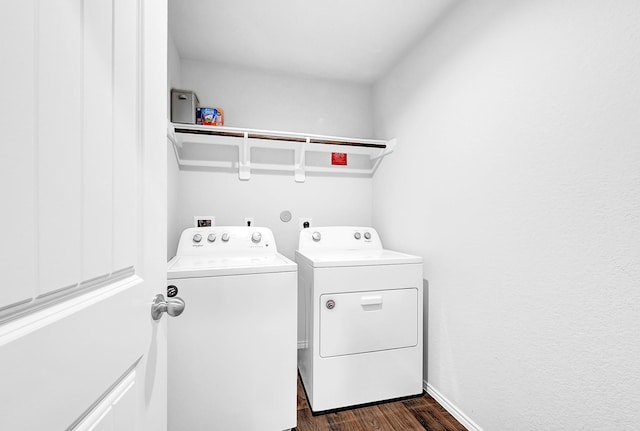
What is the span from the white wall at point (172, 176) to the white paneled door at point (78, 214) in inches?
49.7

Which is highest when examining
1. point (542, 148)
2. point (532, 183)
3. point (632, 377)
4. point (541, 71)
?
point (541, 71)

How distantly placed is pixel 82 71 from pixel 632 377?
1.58 m

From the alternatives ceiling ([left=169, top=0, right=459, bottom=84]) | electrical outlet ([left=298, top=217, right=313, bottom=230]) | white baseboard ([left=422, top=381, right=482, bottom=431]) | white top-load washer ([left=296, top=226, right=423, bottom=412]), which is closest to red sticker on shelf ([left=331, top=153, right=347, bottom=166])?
electrical outlet ([left=298, top=217, right=313, bottom=230])

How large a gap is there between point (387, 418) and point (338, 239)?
1.17 meters

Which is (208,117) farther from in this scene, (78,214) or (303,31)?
(78,214)

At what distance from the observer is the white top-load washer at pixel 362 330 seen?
1.55 metres

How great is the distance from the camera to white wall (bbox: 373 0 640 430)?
2.92ft

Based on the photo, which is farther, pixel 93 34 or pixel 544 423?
pixel 544 423

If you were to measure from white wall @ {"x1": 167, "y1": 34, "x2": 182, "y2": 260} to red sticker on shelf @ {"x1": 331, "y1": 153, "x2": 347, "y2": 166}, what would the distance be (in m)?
1.26

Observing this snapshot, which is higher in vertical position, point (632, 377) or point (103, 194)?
point (103, 194)

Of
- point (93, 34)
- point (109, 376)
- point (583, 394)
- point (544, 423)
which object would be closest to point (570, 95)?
point (583, 394)

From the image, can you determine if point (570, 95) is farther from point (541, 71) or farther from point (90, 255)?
point (90, 255)

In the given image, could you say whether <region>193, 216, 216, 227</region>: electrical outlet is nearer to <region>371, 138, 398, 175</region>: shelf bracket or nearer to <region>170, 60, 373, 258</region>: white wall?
<region>170, 60, 373, 258</region>: white wall

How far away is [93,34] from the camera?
1.39 feet
